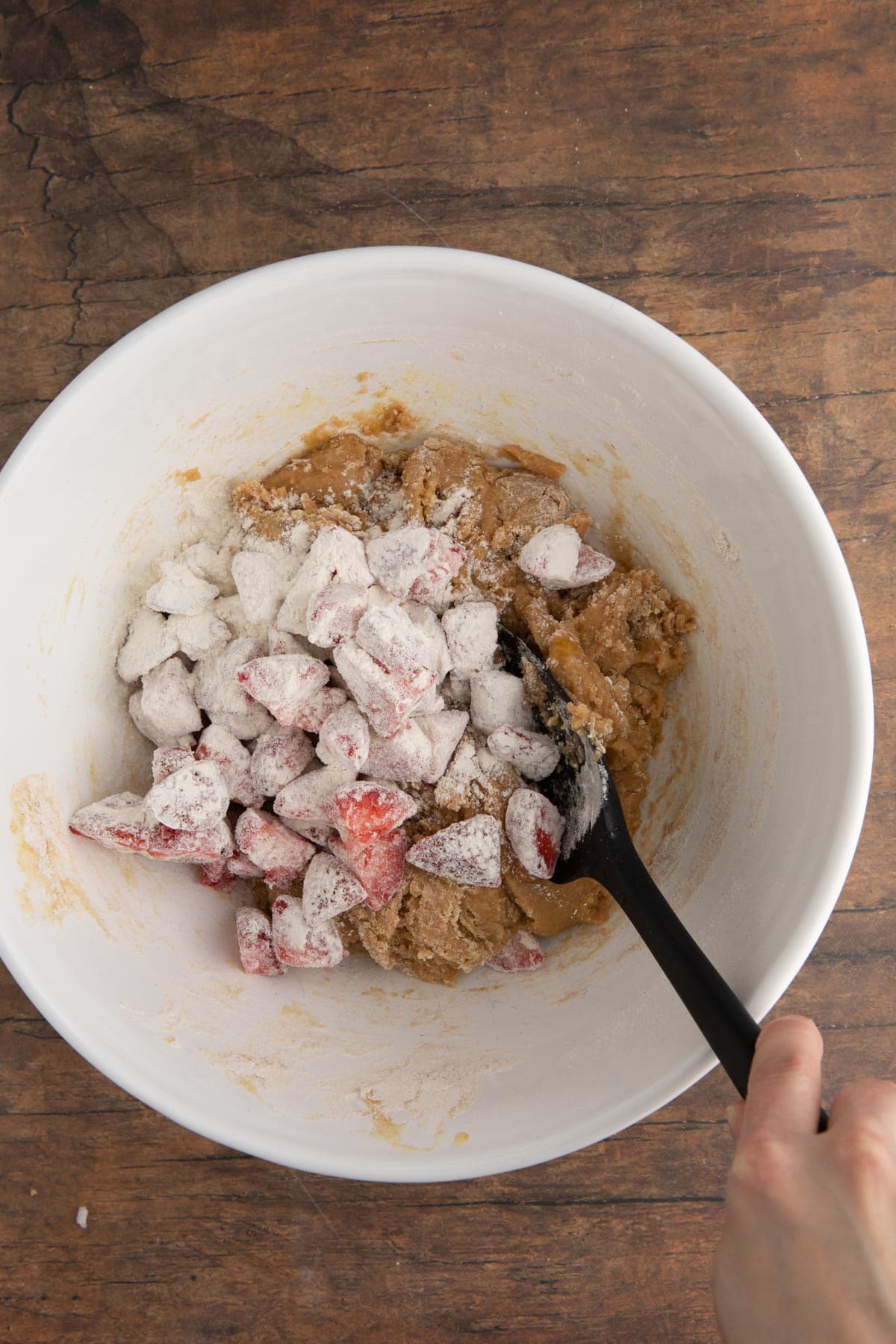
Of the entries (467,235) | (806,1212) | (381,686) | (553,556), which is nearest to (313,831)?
(381,686)

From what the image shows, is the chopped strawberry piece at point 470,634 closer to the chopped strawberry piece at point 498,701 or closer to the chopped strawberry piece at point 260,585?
the chopped strawberry piece at point 498,701

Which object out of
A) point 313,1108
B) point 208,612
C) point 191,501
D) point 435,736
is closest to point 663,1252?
point 313,1108

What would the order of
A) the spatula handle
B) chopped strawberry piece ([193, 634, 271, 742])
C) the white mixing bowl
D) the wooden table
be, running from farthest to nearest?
the wooden table → chopped strawberry piece ([193, 634, 271, 742]) → the white mixing bowl → the spatula handle

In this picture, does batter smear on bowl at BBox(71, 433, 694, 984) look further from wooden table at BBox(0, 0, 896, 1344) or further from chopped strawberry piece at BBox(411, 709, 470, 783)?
wooden table at BBox(0, 0, 896, 1344)

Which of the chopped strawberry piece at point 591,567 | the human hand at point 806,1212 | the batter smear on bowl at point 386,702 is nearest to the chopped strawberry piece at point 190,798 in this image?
the batter smear on bowl at point 386,702

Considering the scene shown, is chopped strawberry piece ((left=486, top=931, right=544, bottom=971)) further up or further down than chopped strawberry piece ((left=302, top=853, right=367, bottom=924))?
further down

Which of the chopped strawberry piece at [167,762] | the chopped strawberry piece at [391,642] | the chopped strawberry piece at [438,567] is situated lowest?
the chopped strawberry piece at [167,762]

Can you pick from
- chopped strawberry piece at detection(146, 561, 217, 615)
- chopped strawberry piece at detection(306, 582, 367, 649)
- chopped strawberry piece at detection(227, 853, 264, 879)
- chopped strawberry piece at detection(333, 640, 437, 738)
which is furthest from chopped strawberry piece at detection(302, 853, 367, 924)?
chopped strawberry piece at detection(146, 561, 217, 615)

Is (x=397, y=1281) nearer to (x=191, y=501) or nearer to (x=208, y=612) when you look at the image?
(x=208, y=612)
